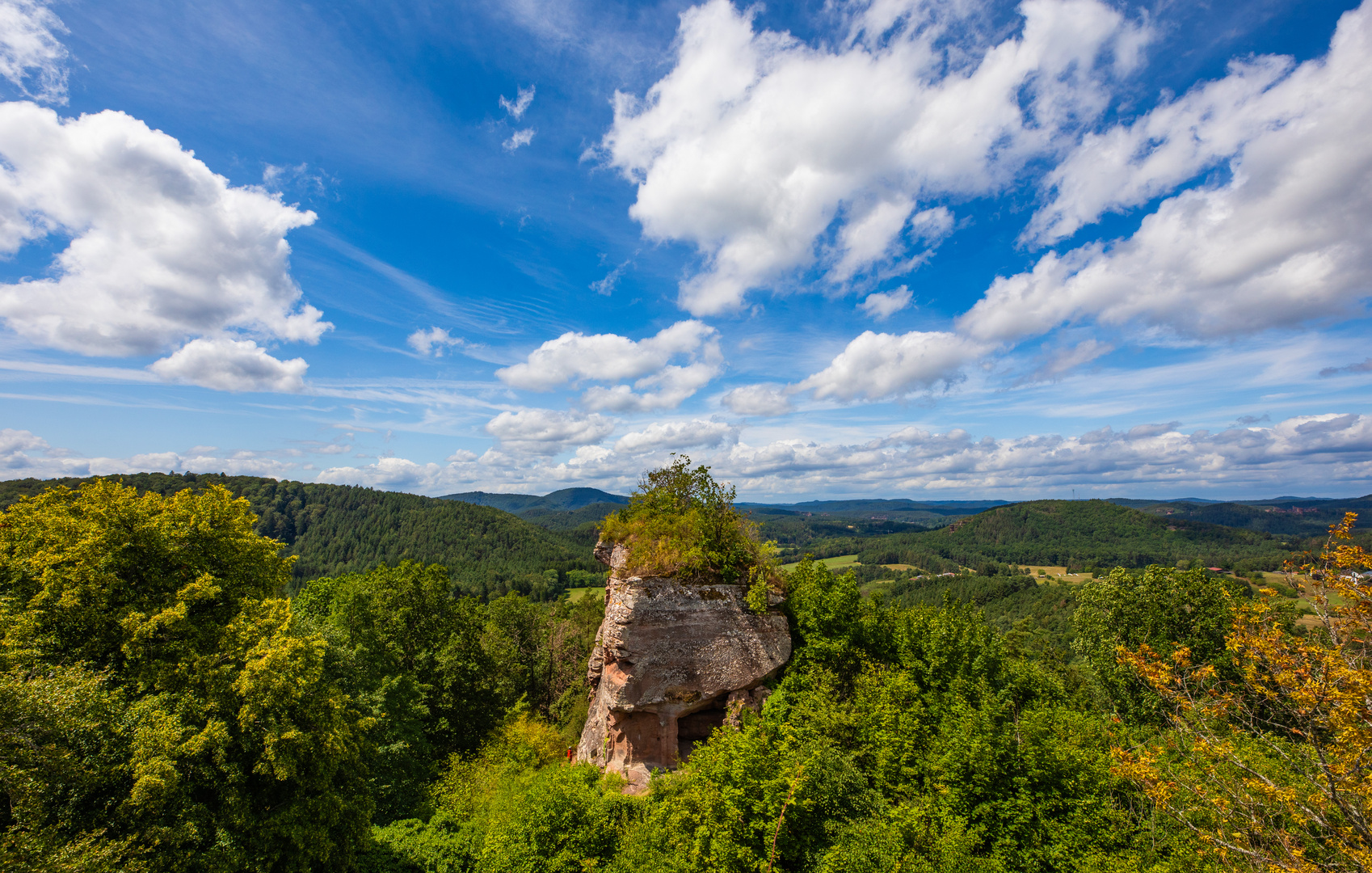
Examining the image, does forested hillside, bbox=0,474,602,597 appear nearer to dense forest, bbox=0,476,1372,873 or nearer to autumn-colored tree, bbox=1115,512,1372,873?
dense forest, bbox=0,476,1372,873

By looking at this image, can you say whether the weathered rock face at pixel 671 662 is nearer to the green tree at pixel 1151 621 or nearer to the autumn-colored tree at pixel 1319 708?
the autumn-colored tree at pixel 1319 708

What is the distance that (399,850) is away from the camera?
62.1 feet

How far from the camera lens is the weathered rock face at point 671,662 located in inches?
869

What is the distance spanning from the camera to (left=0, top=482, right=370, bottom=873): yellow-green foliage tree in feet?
38.4

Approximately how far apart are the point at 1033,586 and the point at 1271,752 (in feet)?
510

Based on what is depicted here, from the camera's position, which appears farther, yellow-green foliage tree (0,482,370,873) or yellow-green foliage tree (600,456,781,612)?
yellow-green foliage tree (600,456,781,612)

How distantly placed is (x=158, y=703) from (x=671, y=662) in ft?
53.4

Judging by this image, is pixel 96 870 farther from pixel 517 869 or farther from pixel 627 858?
pixel 627 858

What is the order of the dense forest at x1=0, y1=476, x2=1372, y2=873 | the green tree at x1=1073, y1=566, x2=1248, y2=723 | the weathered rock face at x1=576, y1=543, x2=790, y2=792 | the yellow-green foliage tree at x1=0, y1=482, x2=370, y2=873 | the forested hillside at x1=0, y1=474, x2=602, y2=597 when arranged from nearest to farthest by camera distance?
the dense forest at x1=0, y1=476, x2=1372, y2=873
the yellow-green foliage tree at x1=0, y1=482, x2=370, y2=873
the weathered rock face at x1=576, y1=543, x2=790, y2=792
the green tree at x1=1073, y1=566, x2=1248, y2=723
the forested hillside at x1=0, y1=474, x2=602, y2=597

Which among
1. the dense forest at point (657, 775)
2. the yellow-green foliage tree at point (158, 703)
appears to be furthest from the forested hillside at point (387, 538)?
the yellow-green foliage tree at point (158, 703)

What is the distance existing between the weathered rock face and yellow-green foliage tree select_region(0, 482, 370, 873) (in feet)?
32.2

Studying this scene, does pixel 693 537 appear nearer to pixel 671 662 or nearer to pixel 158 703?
pixel 671 662

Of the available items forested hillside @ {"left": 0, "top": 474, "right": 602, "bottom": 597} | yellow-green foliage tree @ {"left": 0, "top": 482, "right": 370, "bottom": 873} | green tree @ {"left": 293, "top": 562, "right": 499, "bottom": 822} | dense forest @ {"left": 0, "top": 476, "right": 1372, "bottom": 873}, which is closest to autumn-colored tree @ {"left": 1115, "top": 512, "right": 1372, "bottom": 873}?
dense forest @ {"left": 0, "top": 476, "right": 1372, "bottom": 873}

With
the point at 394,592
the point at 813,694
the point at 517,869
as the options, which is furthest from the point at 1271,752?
the point at 394,592
